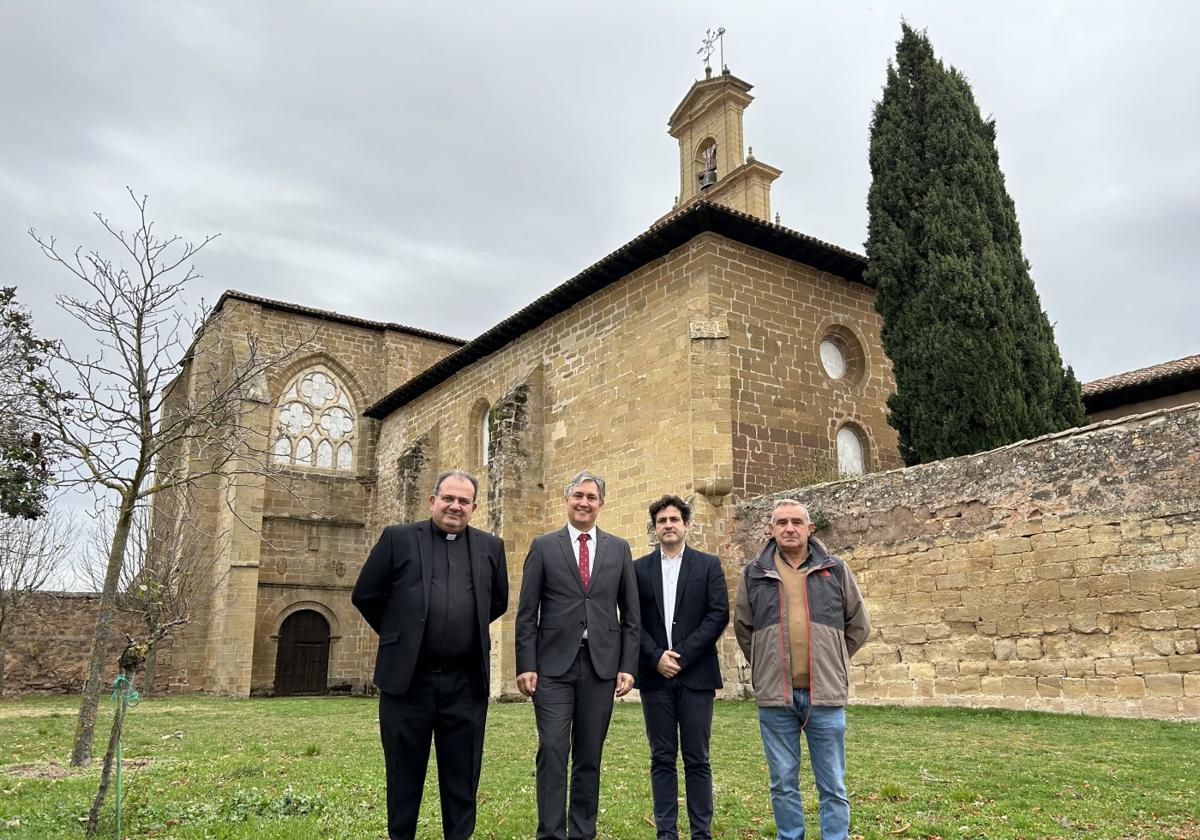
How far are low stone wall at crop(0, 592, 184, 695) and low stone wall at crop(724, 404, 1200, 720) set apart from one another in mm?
17969

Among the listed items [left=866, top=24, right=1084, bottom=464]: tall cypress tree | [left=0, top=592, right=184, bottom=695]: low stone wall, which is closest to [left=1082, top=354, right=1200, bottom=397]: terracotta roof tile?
[left=866, top=24, right=1084, bottom=464]: tall cypress tree

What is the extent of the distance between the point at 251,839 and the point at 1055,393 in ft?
44.4

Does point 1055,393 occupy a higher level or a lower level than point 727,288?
lower

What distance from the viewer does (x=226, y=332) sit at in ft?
81.0

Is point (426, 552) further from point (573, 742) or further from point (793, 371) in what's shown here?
point (793, 371)

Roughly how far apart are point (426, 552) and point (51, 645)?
21.0 m

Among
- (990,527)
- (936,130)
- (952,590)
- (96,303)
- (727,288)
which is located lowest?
(952,590)

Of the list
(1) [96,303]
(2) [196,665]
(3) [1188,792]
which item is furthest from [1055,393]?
(2) [196,665]

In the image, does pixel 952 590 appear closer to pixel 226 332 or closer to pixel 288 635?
pixel 288 635

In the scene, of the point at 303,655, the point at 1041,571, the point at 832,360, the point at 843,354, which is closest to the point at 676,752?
the point at 1041,571

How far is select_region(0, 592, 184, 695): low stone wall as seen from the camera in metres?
20.7

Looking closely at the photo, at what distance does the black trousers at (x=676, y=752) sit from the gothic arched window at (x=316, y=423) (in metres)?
22.6

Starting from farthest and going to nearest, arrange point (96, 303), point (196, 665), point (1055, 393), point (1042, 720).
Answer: point (196, 665) → point (1055, 393) → point (1042, 720) → point (96, 303)

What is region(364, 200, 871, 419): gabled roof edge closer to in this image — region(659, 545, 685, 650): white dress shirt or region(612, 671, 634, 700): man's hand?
region(659, 545, 685, 650): white dress shirt
